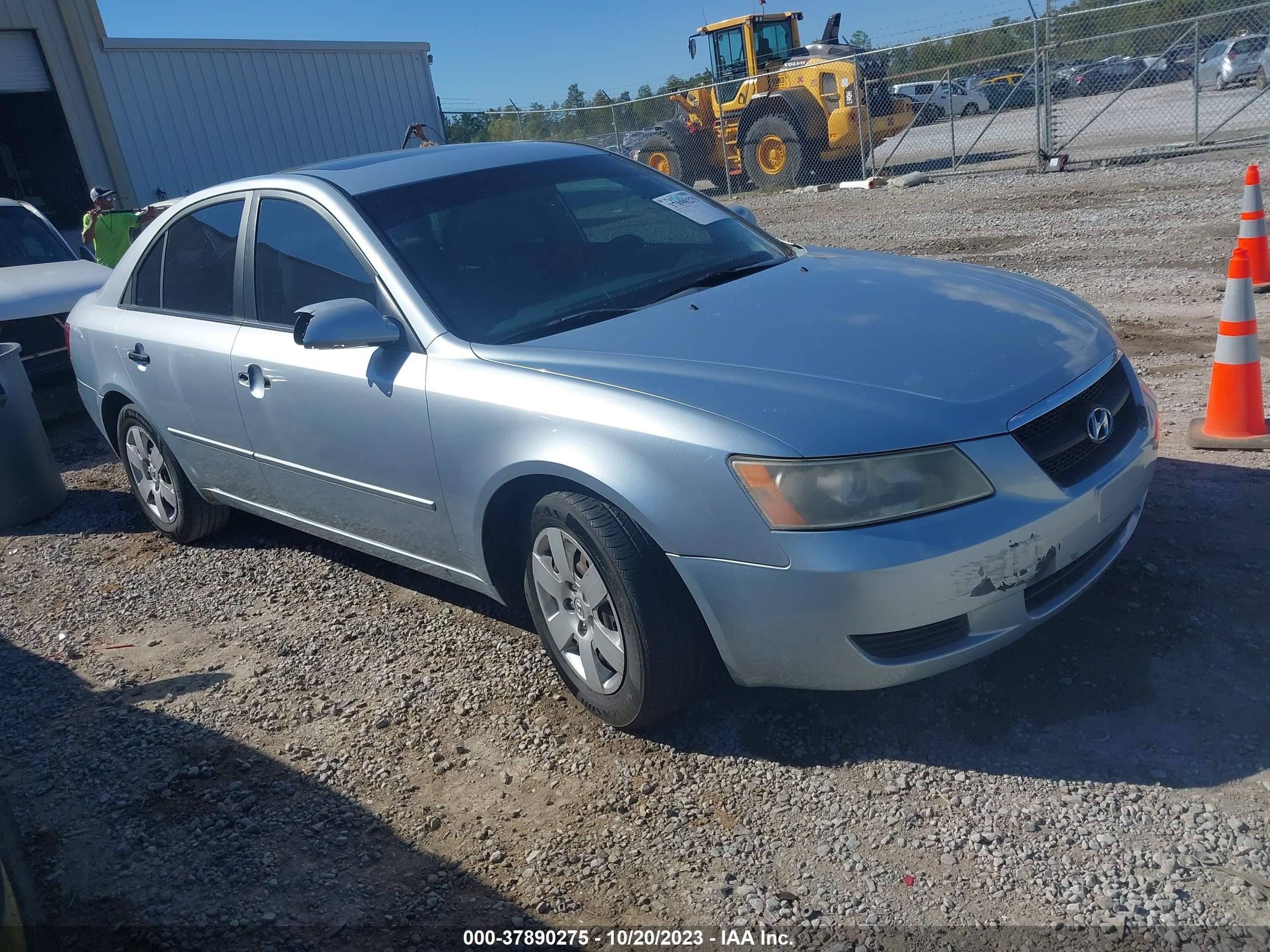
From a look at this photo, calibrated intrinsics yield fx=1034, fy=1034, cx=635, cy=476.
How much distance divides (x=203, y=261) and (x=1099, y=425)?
12.0 ft

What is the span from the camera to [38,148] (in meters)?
17.8

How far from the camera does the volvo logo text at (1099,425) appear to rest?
2.91 metres

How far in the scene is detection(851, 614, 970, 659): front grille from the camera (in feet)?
8.60

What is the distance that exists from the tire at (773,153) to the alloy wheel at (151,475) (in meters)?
14.7

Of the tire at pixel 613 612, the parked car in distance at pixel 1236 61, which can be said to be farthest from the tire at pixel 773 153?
the tire at pixel 613 612

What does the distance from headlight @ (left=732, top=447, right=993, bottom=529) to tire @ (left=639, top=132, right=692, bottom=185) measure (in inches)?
726

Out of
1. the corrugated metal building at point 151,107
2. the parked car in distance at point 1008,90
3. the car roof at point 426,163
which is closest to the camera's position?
the car roof at point 426,163

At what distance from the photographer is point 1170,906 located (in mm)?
2225

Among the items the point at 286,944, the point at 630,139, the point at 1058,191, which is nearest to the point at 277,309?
the point at 286,944

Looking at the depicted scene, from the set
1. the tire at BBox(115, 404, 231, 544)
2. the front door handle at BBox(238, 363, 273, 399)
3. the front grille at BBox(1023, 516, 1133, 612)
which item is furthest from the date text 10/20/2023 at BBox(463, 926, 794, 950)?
the tire at BBox(115, 404, 231, 544)

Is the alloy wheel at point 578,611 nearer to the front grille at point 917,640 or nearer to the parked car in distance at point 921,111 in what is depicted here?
the front grille at point 917,640

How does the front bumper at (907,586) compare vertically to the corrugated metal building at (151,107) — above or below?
below

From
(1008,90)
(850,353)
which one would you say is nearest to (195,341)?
(850,353)

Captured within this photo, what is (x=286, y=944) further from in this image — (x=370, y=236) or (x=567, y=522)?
(x=370, y=236)
